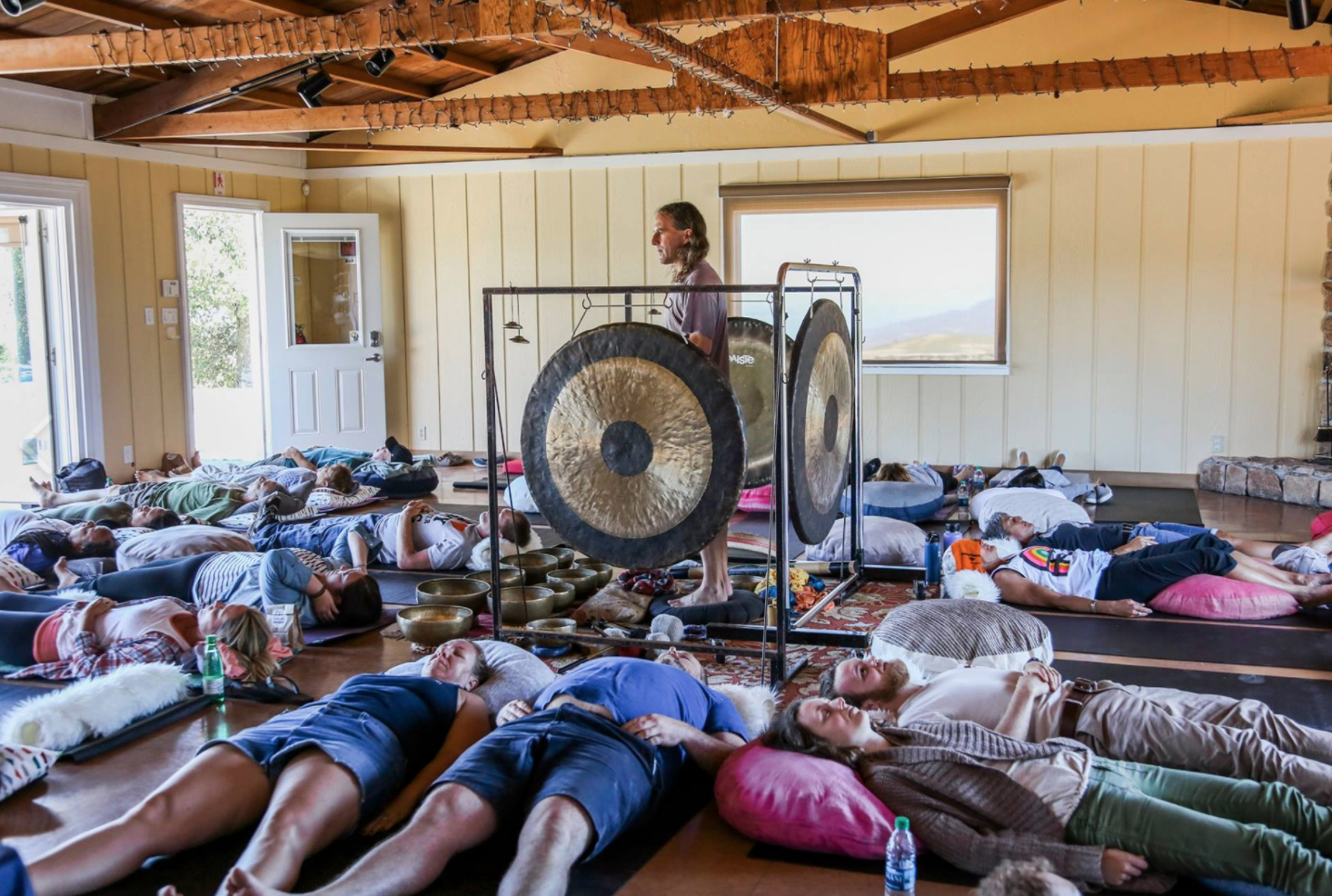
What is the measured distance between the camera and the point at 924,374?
9.57m

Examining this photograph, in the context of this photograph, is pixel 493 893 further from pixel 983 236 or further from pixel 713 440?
pixel 983 236

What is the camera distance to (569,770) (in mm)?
2844

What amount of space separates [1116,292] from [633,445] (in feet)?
19.7

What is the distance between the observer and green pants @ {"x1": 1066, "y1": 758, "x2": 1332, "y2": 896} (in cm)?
259

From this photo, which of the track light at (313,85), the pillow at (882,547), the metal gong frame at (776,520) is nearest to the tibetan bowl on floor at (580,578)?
the metal gong frame at (776,520)

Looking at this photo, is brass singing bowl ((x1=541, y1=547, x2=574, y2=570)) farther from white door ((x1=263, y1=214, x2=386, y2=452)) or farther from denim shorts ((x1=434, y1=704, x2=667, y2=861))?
white door ((x1=263, y1=214, x2=386, y2=452))

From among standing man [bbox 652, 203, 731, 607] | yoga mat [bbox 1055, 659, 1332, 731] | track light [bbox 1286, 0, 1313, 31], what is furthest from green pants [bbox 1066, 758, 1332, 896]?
track light [bbox 1286, 0, 1313, 31]

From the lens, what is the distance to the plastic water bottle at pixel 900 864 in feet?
8.55

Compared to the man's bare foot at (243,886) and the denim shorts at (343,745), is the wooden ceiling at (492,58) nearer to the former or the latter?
the denim shorts at (343,745)

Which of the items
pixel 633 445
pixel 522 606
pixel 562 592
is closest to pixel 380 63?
pixel 562 592

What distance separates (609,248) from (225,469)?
359 cm

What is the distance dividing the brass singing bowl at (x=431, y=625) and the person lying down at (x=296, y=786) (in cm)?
144

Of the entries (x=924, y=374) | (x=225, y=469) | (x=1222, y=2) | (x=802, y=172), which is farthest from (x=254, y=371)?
(x=1222, y=2)

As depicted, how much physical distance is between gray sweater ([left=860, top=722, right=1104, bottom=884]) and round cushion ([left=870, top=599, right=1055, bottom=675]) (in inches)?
38.9
